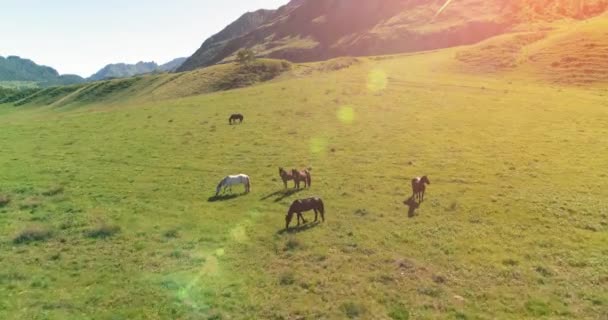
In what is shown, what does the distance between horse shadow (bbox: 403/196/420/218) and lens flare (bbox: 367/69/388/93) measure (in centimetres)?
4569

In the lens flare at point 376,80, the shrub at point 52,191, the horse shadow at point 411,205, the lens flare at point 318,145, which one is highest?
the lens flare at point 376,80

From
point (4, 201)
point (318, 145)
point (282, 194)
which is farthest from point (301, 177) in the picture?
point (4, 201)

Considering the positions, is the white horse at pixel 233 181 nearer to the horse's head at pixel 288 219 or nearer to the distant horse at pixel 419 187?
the horse's head at pixel 288 219

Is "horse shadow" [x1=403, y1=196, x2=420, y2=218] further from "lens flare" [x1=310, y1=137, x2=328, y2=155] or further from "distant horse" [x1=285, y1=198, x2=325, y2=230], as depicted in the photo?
"lens flare" [x1=310, y1=137, x2=328, y2=155]

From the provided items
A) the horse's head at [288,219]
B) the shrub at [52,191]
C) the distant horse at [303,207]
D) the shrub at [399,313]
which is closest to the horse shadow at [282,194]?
the distant horse at [303,207]

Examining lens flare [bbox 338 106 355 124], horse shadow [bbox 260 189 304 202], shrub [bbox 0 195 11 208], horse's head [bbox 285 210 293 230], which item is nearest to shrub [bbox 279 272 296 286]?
horse's head [bbox 285 210 293 230]

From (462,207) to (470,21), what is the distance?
185979 mm

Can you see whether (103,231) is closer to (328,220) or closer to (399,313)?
(328,220)

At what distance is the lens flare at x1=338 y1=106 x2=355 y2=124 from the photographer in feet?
181

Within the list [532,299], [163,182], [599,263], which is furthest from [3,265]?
[599,263]

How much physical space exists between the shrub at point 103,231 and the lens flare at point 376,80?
176ft

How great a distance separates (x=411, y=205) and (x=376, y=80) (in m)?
57.4

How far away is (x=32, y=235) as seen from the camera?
24.4 meters

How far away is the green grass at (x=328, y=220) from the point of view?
17297mm
